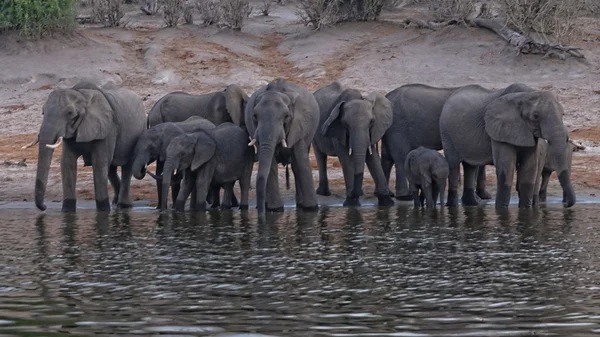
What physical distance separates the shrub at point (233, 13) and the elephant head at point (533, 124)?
12750 mm

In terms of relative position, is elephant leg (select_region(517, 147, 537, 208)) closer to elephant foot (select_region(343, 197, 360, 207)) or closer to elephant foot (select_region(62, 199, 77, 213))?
elephant foot (select_region(343, 197, 360, 207))

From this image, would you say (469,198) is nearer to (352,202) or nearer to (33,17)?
(352,202)

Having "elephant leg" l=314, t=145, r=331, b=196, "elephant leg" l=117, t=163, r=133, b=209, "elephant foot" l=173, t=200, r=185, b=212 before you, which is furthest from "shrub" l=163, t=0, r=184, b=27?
"elephant foot" l=173, t=200, r=185, b=212

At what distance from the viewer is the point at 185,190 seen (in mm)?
16562

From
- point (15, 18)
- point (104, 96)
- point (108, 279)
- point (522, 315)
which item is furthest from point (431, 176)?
point (15, 18)

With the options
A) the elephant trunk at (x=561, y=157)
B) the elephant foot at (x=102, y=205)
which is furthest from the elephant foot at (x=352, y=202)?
the elephant foot at (x=102, y=205)

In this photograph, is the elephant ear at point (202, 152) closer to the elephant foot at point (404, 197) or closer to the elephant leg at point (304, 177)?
the elephant leg at point (304, 177)

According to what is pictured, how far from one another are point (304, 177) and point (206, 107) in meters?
2.78

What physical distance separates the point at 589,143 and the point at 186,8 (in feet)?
39.7

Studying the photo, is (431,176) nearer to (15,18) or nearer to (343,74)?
(343,74)

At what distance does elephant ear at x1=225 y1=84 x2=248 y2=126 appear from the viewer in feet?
60.5

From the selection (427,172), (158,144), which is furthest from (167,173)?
(427,172)

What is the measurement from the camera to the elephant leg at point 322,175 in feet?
59.4

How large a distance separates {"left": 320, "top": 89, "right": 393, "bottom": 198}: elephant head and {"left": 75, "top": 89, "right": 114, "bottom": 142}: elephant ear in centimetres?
282
